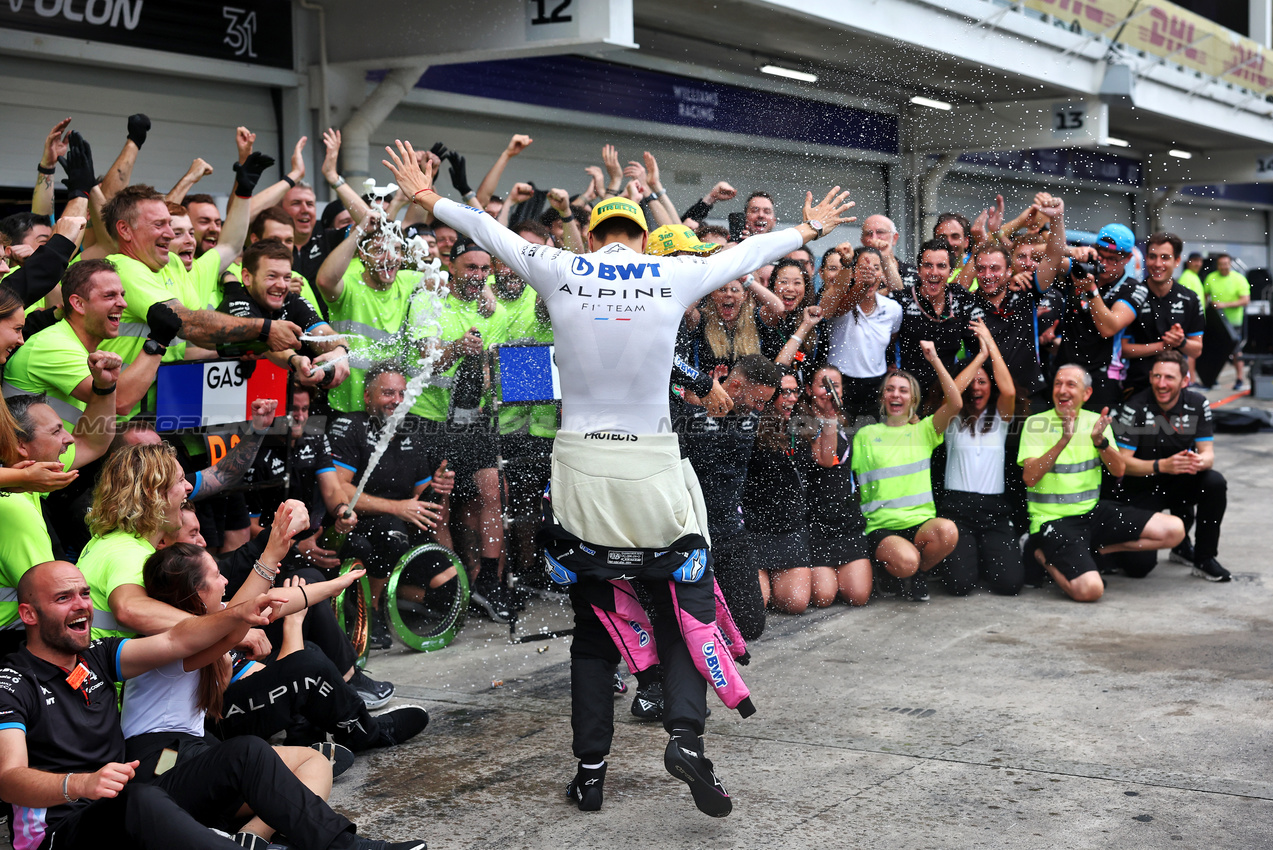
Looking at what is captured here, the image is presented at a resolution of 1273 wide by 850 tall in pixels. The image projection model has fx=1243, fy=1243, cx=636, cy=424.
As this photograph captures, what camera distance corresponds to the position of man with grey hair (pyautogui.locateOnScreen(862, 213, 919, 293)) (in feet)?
23.6

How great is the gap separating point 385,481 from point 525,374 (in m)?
0.86

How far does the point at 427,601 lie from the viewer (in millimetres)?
5941

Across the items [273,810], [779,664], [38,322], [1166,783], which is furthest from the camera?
[779,664]

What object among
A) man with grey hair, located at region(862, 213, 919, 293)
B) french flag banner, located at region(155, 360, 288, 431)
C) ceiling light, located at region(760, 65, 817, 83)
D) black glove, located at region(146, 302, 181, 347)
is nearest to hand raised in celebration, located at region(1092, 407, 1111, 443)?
man with grey hair, located at region(862, 213, 919, 293)

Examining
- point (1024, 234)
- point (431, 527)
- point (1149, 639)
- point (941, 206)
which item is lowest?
point (1149, 639)

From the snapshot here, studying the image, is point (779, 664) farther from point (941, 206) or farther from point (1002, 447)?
point (941, 206)

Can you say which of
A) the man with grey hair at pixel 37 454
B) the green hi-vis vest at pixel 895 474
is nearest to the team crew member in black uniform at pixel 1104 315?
the green hi-vis vest at pixel 895 474

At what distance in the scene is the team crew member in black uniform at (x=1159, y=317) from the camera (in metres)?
7.67

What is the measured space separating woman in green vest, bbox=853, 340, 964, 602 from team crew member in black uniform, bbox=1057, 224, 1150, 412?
1.30m

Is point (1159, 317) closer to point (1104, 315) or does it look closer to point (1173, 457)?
point (1104, 315)

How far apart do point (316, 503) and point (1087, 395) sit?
14.0ft

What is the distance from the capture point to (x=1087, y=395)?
7039 mm

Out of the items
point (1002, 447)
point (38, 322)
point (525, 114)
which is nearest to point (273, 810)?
point (38, 322)

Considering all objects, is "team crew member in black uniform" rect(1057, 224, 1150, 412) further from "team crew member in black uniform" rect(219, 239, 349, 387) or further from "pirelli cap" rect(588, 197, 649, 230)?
"team crew member in black uniform" rect(219, 239, 349, 387)
